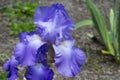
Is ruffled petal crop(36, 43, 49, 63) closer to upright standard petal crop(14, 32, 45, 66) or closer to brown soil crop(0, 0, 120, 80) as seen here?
upright standard petal crop(14, 32, 45, 66)

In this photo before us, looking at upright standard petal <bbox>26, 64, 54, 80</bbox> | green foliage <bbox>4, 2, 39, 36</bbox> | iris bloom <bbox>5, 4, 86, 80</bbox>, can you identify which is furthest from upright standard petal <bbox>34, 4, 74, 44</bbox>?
green foliage <bbox>4, 2, 39, 36</bbox>

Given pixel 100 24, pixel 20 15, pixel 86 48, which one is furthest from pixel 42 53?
pixel 20 15

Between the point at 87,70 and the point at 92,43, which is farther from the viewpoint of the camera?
the point at 92,43

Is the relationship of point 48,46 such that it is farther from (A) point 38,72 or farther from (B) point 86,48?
(B) point 86,48

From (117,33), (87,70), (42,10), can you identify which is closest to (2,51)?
(87,70)

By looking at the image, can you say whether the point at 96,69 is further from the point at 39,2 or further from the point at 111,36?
the point at 39,2

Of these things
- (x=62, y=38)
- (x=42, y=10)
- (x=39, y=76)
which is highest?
(x=42, y=10)

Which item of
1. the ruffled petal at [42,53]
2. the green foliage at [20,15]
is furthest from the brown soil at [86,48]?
the ruffled petal at [42,53]

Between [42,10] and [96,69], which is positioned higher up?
Answer: [42,10]
